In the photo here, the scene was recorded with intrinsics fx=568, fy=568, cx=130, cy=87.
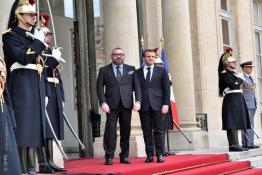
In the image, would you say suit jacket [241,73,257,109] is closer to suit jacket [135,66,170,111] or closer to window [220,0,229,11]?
suit jacket [135,66,170,111]

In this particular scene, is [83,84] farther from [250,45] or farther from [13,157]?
[250,45]

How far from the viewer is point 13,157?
187 inches

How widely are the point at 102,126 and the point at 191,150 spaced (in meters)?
2.07

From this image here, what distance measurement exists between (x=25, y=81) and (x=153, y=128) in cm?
316

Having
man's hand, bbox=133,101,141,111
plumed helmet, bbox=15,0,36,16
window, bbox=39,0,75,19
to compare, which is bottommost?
man's hand, bbox=133,101,141,111

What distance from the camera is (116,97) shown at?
26.3 ft

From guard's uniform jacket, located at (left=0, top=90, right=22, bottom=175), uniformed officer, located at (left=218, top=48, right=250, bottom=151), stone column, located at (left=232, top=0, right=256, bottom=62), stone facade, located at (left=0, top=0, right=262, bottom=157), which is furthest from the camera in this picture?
stone column, located at (left=232, top=0, right=256, bottom=62)

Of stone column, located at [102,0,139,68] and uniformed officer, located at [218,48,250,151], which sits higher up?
stone column, located at [102,0,139,68]

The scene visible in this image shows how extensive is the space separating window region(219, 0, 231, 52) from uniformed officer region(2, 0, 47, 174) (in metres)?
10.2

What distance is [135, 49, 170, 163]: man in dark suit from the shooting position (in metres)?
8.20

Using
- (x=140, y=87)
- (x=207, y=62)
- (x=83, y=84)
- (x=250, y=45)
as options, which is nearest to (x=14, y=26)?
(x=140, y=87)

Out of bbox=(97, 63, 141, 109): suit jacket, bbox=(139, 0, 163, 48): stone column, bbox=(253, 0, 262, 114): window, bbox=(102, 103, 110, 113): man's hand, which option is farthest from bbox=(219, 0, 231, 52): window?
bbox=(102, 103, 110, 113): man's hand

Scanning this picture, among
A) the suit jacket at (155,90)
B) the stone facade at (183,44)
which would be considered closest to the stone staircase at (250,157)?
the stone facade at (183,44)

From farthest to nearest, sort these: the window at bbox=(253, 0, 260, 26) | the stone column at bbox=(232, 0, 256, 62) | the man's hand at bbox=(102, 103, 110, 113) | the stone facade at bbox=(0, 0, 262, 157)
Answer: the window at bbox=(253, 0, 260, 26), the stone column at bbox=(232, 0, 256, 62), the stone facade at bbox=(0, 0, 262, 157), the man's hand at bbox=(102, 103, 110, 113)
